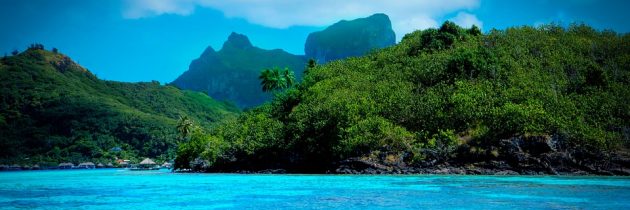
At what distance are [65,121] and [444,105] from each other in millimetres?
118386

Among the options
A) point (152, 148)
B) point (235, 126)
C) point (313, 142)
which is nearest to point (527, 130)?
point (313, 142)

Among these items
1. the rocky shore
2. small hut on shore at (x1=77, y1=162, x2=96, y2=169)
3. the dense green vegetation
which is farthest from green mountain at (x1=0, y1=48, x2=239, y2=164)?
the rocky shore

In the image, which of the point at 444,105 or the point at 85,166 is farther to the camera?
the point at 85,166

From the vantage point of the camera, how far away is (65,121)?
441 feet

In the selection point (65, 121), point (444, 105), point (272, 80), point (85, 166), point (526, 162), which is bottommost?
point (85, 166)

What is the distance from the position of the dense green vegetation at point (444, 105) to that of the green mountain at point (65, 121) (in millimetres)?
70662

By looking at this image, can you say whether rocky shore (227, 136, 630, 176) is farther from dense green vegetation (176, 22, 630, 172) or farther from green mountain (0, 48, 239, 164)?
green mountain (0, 48, 239, 164)

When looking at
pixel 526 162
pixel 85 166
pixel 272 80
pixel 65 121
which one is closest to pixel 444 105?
pixel 526 162

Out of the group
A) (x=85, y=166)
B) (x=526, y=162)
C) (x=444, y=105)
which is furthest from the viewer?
(x=85, y=166)

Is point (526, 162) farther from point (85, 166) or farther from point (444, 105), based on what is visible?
point (85, 166)

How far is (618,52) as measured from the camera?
191 feet

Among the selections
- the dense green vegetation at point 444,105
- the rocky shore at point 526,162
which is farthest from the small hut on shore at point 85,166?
the rocky shore at point 526,162

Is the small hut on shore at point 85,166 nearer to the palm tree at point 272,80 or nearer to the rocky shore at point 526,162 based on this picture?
the palm tree at point 272,80

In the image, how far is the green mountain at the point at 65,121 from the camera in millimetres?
124812
